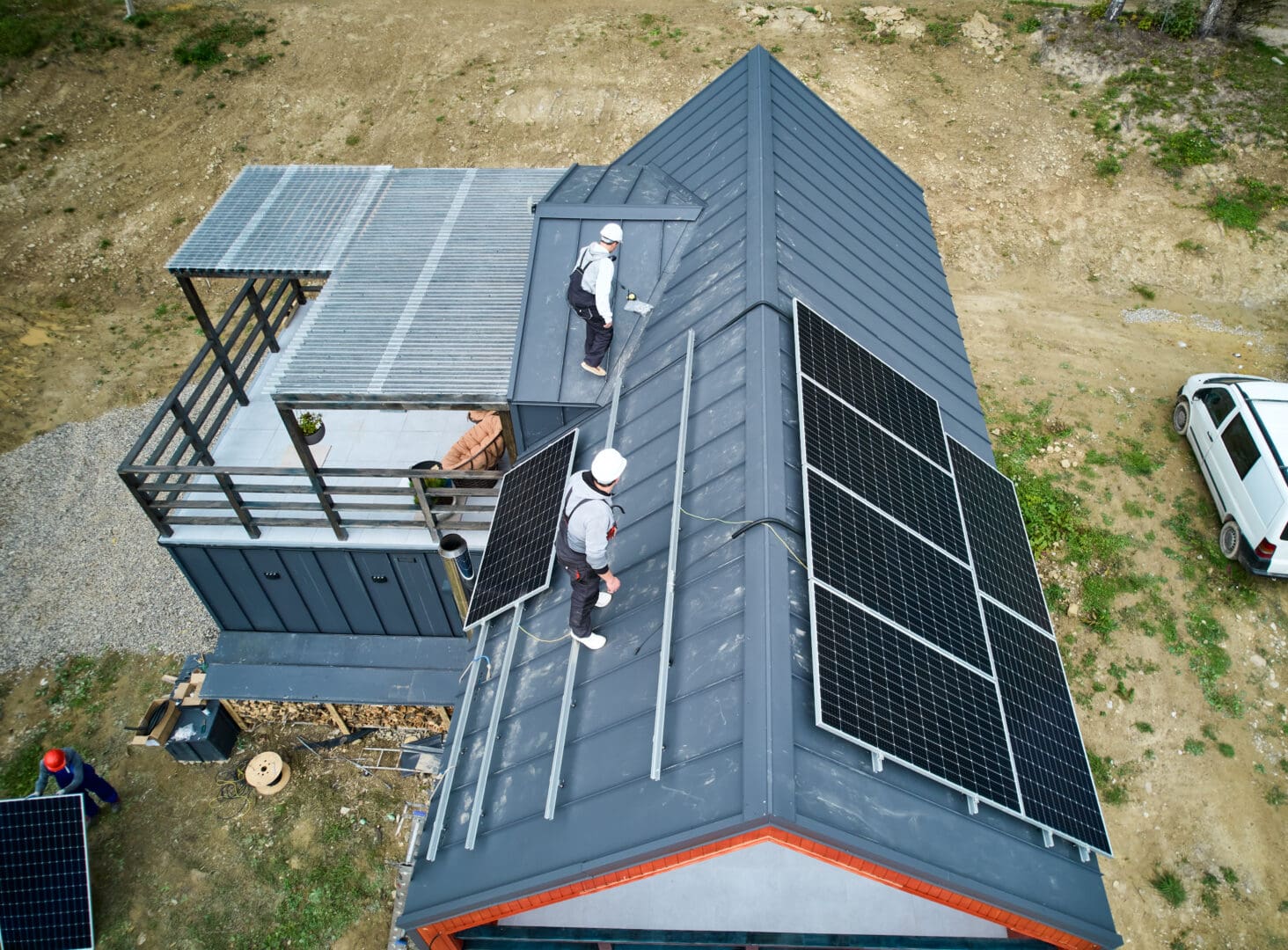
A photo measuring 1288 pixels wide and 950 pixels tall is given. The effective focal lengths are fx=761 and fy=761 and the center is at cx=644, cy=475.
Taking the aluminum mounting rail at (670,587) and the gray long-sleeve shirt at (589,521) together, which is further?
the gray long-sleeve shirt at (589,521)

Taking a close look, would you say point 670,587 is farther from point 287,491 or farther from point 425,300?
point 287,491

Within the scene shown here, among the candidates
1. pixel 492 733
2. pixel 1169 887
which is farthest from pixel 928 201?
pixel 492 733

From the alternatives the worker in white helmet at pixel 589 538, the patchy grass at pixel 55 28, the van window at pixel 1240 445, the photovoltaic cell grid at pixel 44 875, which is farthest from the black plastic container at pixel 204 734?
the patchy grass at pixel 55 28

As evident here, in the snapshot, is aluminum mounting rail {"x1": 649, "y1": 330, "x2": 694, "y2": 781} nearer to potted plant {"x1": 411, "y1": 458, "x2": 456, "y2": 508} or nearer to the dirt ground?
potted plant {"x1": 411, "y1": 458, "x2": 456, "y2": 508}

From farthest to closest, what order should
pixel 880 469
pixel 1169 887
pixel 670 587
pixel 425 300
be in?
pixel 1169 887, pixel 425 300, pixel 880 469, pixel 670 587

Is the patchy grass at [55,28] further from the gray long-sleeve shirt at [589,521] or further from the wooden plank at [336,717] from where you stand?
the gray long-sleeve shirt at [589,521]
